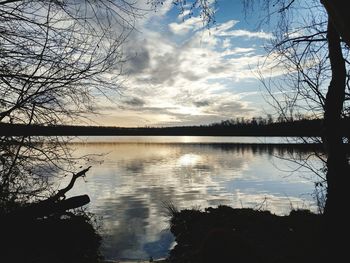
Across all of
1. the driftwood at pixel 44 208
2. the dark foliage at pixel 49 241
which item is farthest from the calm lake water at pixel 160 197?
the driftwood at pixel 44 208

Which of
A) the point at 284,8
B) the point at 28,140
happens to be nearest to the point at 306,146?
the point at 284,8

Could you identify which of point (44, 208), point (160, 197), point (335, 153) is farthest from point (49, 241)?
point (160, 197)

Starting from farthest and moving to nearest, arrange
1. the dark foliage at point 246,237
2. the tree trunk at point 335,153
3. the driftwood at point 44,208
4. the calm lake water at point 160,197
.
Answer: the calm lake water at point 160,197, the tree trunk at point 335,153, the driftwood at point 44,208, the dark foliage at point 246,237

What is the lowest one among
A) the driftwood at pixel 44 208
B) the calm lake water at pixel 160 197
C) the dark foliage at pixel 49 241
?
the calm lake water at pixel 160 197

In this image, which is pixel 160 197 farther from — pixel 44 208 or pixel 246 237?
pixel 44 208

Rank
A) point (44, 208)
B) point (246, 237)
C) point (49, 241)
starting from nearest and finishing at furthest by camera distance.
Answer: point (44, 208)
point (246, 237)
point (49, 241)

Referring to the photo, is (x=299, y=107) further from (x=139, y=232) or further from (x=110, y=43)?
(x=139, y=232)

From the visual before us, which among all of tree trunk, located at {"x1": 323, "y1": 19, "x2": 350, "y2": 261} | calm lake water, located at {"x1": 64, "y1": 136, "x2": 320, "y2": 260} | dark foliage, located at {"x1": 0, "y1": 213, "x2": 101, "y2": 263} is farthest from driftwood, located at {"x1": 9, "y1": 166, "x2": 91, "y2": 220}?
tree trunk, located at {"x1": 323, "y1": 19, "x2": 350, "y2": 261}

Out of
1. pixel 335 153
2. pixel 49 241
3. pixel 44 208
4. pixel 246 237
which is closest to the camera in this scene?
pixel 44 208

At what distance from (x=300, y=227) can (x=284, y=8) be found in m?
6.60

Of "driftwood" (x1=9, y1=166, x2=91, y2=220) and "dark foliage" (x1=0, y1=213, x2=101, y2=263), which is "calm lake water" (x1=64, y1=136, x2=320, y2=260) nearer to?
"dark foliage" (x1=0, y1=213, x2=101, y2=263)

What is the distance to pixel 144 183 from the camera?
96.9 ft

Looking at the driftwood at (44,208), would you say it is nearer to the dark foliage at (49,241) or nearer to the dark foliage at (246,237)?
the dark foliage at (49,241)

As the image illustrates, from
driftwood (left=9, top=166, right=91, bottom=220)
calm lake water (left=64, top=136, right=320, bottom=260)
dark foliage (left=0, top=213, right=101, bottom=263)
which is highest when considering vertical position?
driftwood (left=9, top=166, right=91, bottom=220)
